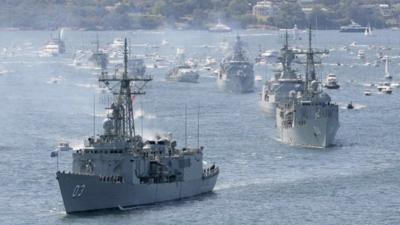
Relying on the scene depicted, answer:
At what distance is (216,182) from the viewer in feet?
426

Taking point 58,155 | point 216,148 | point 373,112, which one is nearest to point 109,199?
point 58,155

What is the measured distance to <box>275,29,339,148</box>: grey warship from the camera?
158125 millimetres

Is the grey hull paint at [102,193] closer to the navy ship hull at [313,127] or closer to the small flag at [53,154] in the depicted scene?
the small flag at [53,154]

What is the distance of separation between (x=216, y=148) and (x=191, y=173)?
3127cm

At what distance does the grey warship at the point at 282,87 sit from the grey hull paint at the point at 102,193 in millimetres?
68859

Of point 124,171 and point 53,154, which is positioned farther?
point 53,154

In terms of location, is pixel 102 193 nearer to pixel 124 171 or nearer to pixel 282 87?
pixel 124 171

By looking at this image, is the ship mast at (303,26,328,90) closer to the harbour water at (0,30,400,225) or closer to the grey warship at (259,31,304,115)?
the harbour water at (0,30,400,225)

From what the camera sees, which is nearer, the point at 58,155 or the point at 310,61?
the point at 58,155

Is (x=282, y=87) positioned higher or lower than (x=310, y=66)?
lower

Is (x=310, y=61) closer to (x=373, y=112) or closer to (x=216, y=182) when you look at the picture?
(x=373, y=112)

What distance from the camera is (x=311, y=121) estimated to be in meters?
159

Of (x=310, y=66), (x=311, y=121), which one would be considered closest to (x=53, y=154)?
(x=311, y=121)

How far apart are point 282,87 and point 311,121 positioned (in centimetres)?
3395
